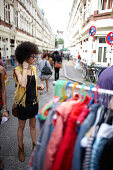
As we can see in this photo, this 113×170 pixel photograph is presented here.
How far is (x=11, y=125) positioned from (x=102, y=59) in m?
9.80

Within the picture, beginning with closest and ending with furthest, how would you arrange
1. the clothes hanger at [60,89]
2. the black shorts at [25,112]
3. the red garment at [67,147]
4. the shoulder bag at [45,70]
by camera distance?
the red garment at [67,147]
the clothes hanger at [60,89]
the black shorts at [25,112]
the shoulder bag at [45,70]

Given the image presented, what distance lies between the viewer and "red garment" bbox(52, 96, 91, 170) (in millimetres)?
1272

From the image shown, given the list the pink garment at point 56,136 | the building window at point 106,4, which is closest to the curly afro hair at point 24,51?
the pink garment at point 56,136

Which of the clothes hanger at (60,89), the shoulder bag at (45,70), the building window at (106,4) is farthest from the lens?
the building window at (106,4)

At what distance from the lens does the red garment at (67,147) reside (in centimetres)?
127

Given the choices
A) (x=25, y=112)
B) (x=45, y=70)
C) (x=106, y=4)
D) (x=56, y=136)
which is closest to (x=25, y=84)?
(x=25, y=112)

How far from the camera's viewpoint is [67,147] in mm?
1283

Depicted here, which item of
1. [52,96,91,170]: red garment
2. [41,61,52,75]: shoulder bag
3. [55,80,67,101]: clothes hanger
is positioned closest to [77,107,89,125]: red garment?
[52,96,91,170]: red garment

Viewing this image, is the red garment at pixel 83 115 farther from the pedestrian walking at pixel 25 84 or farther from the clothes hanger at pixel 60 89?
the pedestrian walking at pixel 25 84

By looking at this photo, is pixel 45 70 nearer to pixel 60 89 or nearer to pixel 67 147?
pixel 60 89

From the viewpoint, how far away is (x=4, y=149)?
294 cm

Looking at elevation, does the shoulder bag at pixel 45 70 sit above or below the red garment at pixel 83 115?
above

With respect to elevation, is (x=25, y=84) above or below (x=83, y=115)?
above

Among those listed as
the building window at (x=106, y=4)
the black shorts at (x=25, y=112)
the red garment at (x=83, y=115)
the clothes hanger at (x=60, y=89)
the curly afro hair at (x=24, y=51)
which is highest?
the building window at (x=106, y=4)
